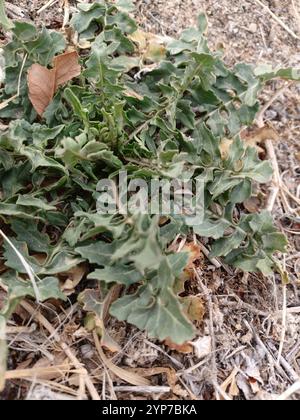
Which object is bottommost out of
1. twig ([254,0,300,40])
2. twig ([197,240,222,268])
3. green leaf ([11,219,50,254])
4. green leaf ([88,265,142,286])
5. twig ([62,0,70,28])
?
twig ([197,240,222,268])

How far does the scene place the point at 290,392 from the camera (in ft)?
5.90

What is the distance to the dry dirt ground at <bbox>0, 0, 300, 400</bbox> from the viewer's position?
1.69 metres

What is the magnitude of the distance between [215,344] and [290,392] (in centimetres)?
26

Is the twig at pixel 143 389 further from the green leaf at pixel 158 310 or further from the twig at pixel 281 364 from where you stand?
the twig at pixel 281 364

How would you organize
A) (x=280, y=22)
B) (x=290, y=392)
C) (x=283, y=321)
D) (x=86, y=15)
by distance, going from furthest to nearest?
(x=280, y=22) → (x=86, y=15) → (x=283, y=321) → (x=290, y=392)

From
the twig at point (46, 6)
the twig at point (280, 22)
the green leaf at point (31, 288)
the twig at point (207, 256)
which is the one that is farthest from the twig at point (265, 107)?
the green leaf at point (31, 288)

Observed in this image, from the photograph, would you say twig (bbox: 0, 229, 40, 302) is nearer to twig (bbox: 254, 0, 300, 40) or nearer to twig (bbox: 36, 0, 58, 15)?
twig (bbox: 36, 0, 58, 15)

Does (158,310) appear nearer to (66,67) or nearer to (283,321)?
(283,321)

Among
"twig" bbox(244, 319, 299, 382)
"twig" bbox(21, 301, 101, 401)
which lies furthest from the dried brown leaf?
"twig" bbox(244, 319, 299, 382)

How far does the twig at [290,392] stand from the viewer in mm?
1776

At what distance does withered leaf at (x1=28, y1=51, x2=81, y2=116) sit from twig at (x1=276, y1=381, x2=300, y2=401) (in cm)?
117

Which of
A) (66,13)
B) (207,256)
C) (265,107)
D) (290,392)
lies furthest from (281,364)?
(66,13)

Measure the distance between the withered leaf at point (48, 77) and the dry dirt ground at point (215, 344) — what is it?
0.43 m
